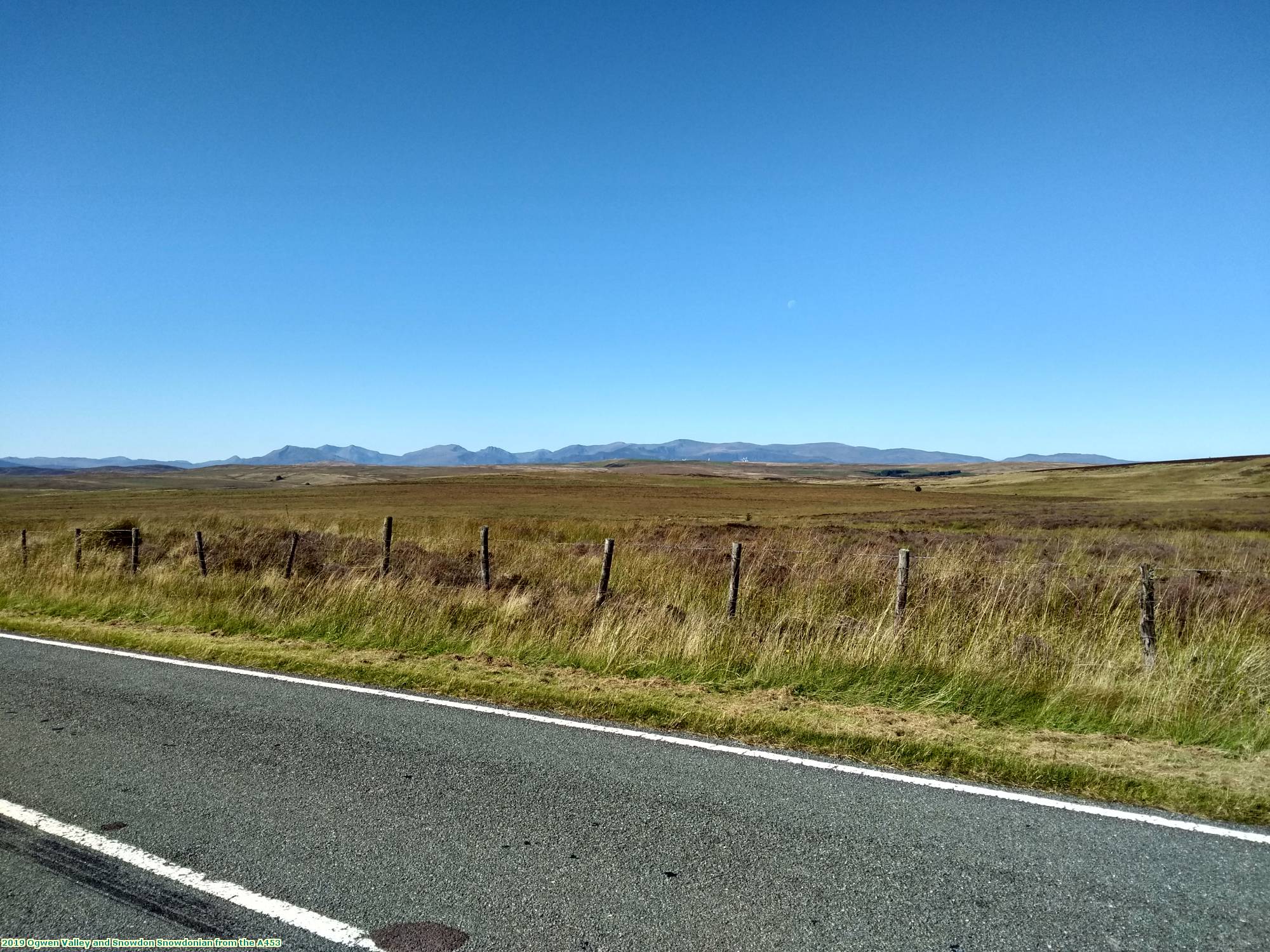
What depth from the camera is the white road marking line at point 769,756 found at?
4.95m

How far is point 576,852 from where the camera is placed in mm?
4461

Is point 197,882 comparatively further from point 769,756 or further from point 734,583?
point 734,583

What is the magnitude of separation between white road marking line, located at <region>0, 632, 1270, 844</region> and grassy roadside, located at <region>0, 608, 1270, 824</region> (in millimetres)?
262

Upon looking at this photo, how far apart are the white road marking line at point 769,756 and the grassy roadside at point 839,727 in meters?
0.26

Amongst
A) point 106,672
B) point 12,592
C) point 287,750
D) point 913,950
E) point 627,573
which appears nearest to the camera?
point 913,950

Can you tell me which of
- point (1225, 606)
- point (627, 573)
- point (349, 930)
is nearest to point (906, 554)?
point (1225, 606)

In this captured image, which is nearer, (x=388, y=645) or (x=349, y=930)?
(x=349, y=930)

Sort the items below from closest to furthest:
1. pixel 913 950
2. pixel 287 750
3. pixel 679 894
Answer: pixel 913 950 → pixel 679 894 → pixel 287 750

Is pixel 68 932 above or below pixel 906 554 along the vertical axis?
below

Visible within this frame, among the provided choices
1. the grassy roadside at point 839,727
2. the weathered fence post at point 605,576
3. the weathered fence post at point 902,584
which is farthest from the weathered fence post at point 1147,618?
the weathered fence post at point 605,576

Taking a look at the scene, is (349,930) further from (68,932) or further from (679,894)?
(679,894)

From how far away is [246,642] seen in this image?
432 inches

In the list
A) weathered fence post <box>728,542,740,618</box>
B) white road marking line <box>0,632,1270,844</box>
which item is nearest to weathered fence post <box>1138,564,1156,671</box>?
white road marking line <box>0,632,1270,844</box>

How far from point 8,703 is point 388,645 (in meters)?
4.33
